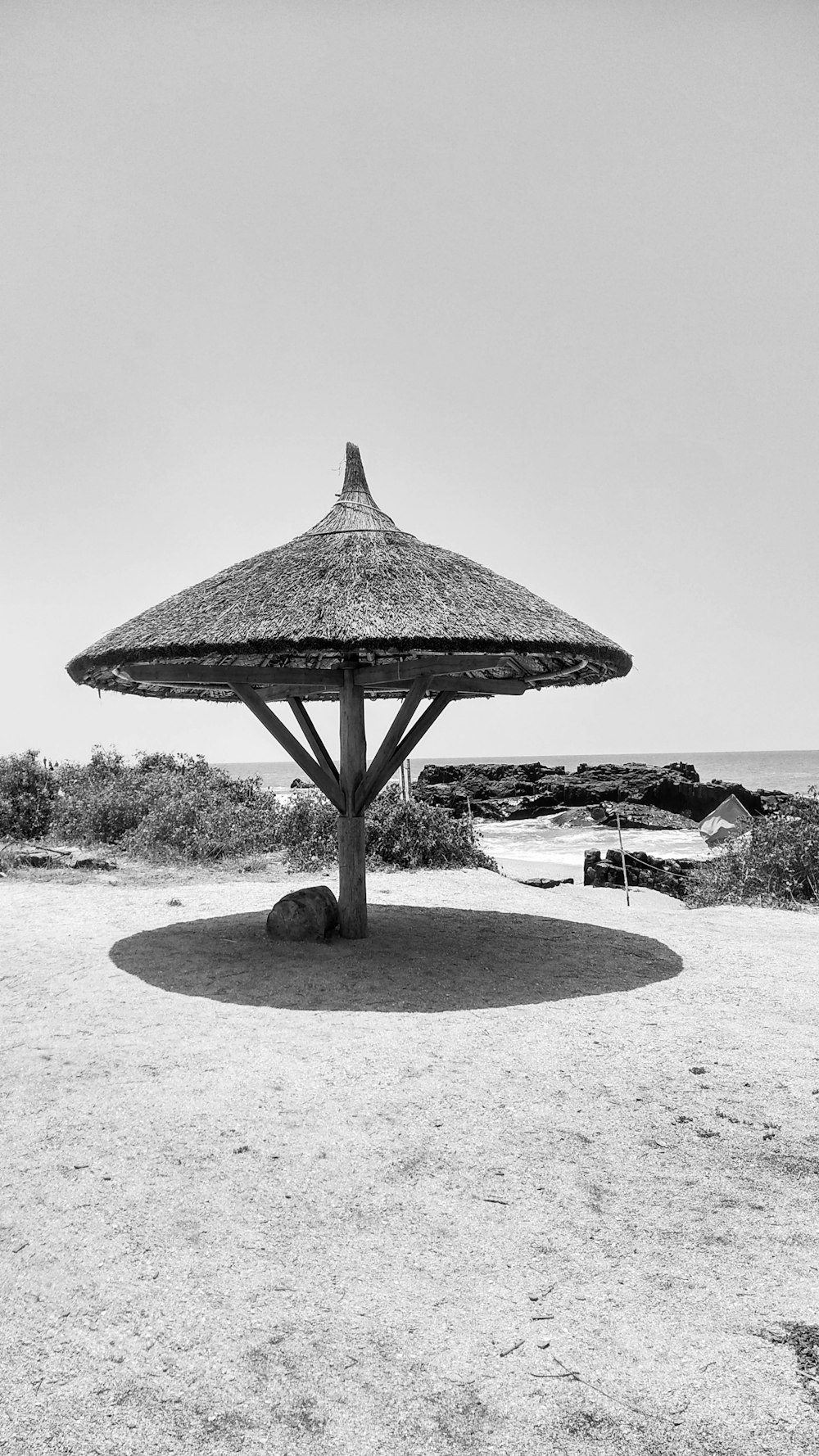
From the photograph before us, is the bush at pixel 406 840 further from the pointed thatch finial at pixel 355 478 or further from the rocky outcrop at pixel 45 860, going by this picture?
the pointed thatch finial at pixel 355 478

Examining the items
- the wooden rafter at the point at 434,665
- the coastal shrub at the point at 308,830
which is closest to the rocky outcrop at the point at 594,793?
the coastal shrub at the point at 308,830

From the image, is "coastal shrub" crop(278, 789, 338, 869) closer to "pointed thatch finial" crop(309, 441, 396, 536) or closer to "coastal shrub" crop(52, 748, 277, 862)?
"coastal shrub" crop(52, 748, 277, 862)

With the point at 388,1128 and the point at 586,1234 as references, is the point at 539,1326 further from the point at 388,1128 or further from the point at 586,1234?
the point at 388,1128

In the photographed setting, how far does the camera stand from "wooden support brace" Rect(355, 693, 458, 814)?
7.45 metres

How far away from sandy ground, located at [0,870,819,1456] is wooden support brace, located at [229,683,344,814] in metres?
1.52

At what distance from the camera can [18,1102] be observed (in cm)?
431

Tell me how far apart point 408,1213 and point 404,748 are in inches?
184

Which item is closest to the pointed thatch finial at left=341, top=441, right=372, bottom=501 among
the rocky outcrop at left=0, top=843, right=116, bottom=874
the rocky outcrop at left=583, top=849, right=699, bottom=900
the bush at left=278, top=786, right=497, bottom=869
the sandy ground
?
the sandy ground

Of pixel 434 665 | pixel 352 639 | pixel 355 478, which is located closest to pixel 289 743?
pixel 434 665

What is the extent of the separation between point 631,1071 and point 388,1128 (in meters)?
1.40

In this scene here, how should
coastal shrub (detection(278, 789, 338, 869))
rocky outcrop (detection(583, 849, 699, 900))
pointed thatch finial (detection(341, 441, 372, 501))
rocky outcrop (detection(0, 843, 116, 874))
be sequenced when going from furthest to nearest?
1. coastal shrub (detection(278, 789, 338, 869))
2. rocky outcrop (detection(583, 849, 699, 900))
3. rocky outcrop (detection(0, 843, 116, 874))
4. pointed thatch finial (detection(341, 441, 372, 501))

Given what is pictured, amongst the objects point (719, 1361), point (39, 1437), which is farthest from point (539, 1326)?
point (39, 1437)

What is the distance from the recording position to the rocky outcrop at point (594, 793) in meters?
32.8

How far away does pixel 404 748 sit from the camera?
7715 mm
